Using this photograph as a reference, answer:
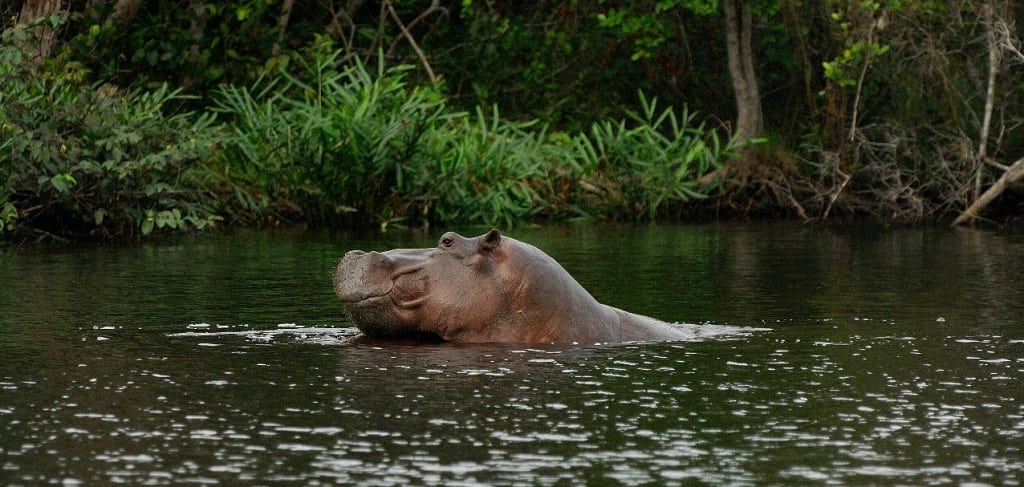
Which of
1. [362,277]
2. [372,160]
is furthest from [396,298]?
[372,160]

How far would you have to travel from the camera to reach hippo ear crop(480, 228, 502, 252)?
324 inches

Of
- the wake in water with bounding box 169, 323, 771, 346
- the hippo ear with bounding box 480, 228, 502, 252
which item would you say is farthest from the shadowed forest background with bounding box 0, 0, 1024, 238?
the hippo ear with bounding box 480, 228, 502, 252

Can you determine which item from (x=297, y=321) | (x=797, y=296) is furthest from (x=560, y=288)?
(x=797, y=296)

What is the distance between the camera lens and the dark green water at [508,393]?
18.6 ft

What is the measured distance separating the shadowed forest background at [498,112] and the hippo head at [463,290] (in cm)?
869

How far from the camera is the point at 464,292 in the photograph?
836 cm

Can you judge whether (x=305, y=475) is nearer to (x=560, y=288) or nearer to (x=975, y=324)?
(x=560, y=288)

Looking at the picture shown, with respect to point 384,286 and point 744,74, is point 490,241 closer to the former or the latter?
point 384,286

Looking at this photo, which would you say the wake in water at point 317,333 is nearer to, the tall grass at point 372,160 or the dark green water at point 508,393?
the dark green water at point 508,393

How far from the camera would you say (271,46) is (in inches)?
992

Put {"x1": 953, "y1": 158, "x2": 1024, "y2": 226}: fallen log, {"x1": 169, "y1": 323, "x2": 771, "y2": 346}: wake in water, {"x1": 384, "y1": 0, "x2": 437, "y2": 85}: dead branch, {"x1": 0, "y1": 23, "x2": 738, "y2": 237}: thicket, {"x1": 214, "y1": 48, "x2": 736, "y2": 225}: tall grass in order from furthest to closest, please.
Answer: {"x1": 384, "y1": 0, "x2": 437, "y2": 85}: dead branch < {"x1": 953, "y1": 158, "x2": 1024, "y2": 226}: fallen log < {"x1": 214, "y1": 48, "x2": 736, "y2": 225}: tall grass < {"x1": 0, "y1": 23, "x2": 738, "y2": 237}: thicket < {"x1": 169, "y1": 323, "x2": 771, "y2": 346}: wake in water

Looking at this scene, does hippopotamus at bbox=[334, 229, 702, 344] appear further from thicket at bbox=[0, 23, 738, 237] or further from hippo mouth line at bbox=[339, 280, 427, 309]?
thicket at bbox=[0, 23, 738, 237]

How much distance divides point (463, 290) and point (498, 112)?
1696cm

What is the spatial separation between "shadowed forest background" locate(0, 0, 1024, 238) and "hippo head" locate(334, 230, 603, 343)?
8690mm
